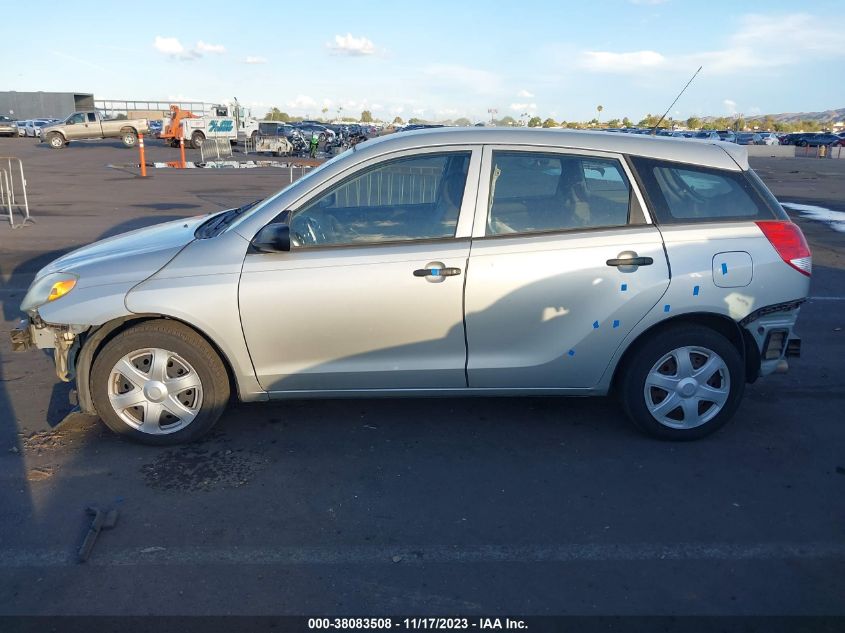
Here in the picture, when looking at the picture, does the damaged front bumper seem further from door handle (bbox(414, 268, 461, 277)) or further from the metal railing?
the metal railing

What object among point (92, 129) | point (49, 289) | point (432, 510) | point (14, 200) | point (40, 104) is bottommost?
point (432, 510)

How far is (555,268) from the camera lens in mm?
4363

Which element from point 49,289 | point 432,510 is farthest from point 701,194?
point 49,289

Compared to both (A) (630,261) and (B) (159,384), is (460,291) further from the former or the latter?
(B) (159,384)

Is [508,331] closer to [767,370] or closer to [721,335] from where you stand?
[721,335]

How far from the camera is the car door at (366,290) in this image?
4289 millimetres

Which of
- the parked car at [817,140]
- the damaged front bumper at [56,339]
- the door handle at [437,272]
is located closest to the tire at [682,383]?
the door handle at [437,272]

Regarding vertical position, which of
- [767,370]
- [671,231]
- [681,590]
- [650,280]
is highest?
[671,231]

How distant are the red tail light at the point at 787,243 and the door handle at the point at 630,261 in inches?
31.0

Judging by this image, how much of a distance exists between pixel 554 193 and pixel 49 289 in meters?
3.12

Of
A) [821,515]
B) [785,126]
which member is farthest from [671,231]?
[785,126]

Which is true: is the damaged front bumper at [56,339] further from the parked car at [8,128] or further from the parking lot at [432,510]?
the parked car at [8,128]

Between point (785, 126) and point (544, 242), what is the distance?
370ft

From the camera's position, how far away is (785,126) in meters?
102
